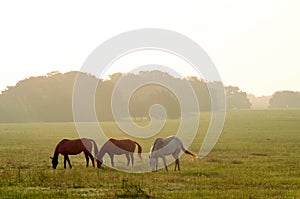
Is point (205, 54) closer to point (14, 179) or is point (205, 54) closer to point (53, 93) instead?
point (14, 179)

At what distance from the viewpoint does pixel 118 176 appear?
798 inches

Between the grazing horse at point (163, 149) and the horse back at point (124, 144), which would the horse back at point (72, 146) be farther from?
the grazing horse at point (163, 149)

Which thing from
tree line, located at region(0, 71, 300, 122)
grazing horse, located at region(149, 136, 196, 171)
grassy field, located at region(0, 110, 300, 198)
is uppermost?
tree line, located at region(0, 71, 300, 122)

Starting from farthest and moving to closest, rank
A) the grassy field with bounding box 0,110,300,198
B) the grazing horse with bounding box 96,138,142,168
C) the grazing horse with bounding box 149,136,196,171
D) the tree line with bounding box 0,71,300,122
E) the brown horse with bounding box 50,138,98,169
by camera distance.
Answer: the tree line with bounding box 0,71,300,122, the grazing horse with bounding box 96,138,142,168, the brown horse with bounding box 50,138,98,169, the grazing horse with bounding box 149,136,196,171, the grassy field with bounding box 0,110,300,198

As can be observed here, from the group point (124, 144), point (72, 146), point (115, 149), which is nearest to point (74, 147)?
point (72, 146)

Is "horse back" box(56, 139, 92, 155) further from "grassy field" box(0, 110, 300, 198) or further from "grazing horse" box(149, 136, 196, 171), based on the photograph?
"grazing horse" box(149, 136, 196, 171)

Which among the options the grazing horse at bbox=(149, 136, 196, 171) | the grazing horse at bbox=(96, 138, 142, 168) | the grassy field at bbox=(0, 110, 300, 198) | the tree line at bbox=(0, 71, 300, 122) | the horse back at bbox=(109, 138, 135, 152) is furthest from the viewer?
the tree line at bbox=(0, 71, 300, 122)

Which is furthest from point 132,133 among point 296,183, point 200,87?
point 200,87

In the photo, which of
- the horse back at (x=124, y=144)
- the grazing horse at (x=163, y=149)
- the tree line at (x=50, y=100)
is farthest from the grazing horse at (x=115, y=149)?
the tree line at (x=50, y=100)

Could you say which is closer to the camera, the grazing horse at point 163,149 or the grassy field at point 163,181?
the grassy field at point 163,181

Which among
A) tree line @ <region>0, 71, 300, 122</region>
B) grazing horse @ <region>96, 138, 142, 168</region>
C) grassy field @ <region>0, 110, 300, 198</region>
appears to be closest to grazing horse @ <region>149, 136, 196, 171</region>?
grassy field @ <region>0, 110, 300, 198</region>

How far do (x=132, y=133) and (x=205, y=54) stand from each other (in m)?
34.1

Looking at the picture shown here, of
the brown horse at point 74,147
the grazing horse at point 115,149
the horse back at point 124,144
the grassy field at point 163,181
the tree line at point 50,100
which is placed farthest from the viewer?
the tree line at point 50,100

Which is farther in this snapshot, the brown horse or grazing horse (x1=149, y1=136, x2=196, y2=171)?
the brown horse
